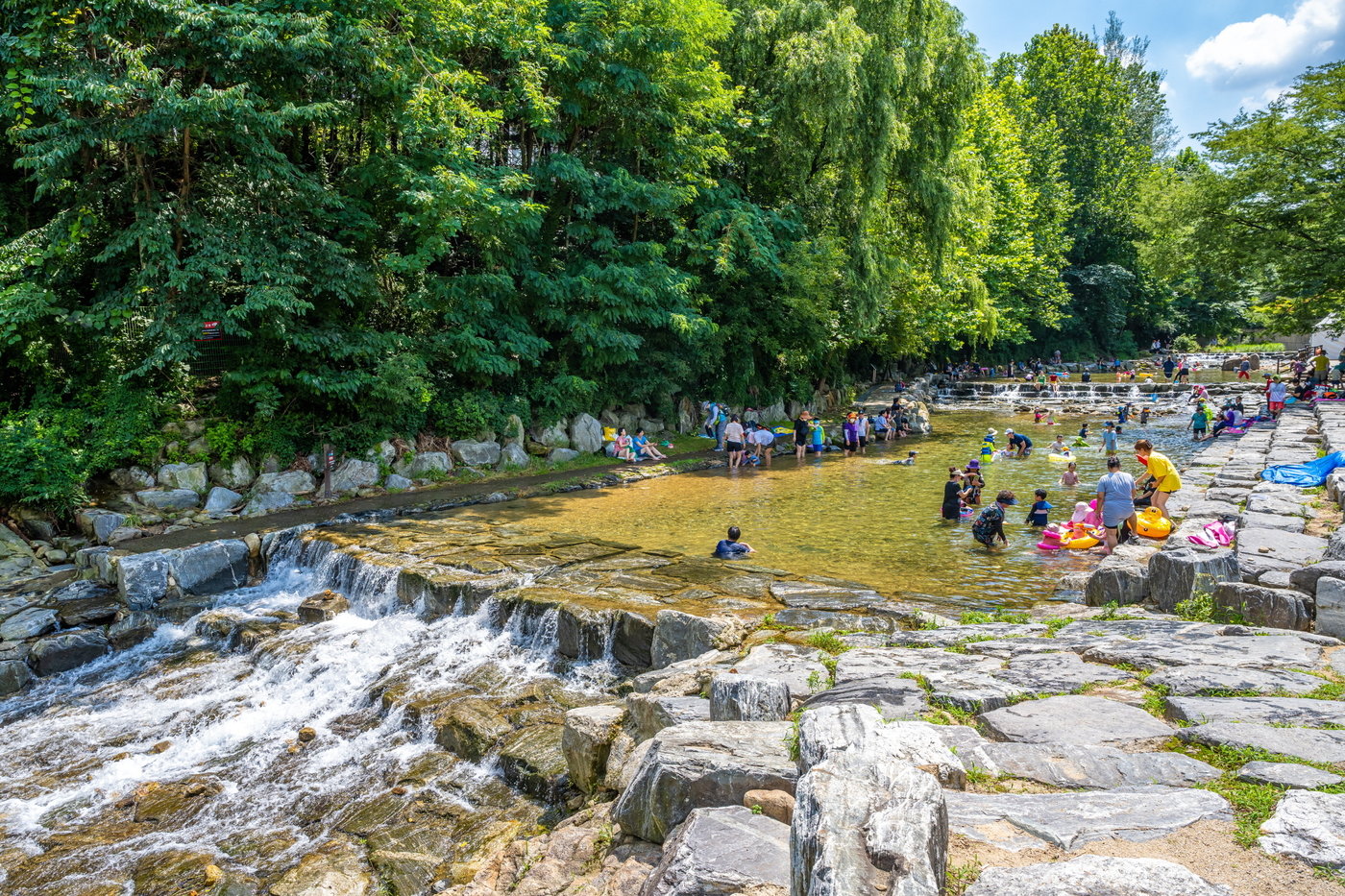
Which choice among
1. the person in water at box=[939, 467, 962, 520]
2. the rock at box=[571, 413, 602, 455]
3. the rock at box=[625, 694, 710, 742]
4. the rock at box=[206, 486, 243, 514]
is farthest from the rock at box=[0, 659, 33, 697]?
the person in water at box=[939, 467, 962, 520]

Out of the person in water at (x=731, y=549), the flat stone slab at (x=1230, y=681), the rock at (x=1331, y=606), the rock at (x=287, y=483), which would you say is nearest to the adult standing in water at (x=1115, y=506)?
the rock at (x=1331, y=606)

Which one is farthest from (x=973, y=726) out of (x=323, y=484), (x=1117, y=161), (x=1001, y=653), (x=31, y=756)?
(x=1117, y=161)

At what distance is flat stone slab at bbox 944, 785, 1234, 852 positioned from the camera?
3.10 m

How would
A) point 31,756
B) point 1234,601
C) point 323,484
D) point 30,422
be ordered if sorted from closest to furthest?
point 1234,601 < point 31,756 < point 30,422 < point 323,484

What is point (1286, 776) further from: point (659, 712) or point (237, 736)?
point (237, 736)

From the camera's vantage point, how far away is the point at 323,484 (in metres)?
14.9

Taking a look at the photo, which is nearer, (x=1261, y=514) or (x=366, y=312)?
(x=1261, y=514)

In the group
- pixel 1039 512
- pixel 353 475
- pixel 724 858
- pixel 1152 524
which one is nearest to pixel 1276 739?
pixel 724 858

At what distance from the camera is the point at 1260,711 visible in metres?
4.17

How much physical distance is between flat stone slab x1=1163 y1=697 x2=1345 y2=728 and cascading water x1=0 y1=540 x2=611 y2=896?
4659 millimetres

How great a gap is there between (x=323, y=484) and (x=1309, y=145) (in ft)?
92.2

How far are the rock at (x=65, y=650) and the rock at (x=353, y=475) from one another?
5487 millimetres

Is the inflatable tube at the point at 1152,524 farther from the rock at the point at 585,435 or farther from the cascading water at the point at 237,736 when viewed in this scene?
the rock at the point at 585,435

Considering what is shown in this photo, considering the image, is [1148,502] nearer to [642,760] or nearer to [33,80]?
[642,760]
